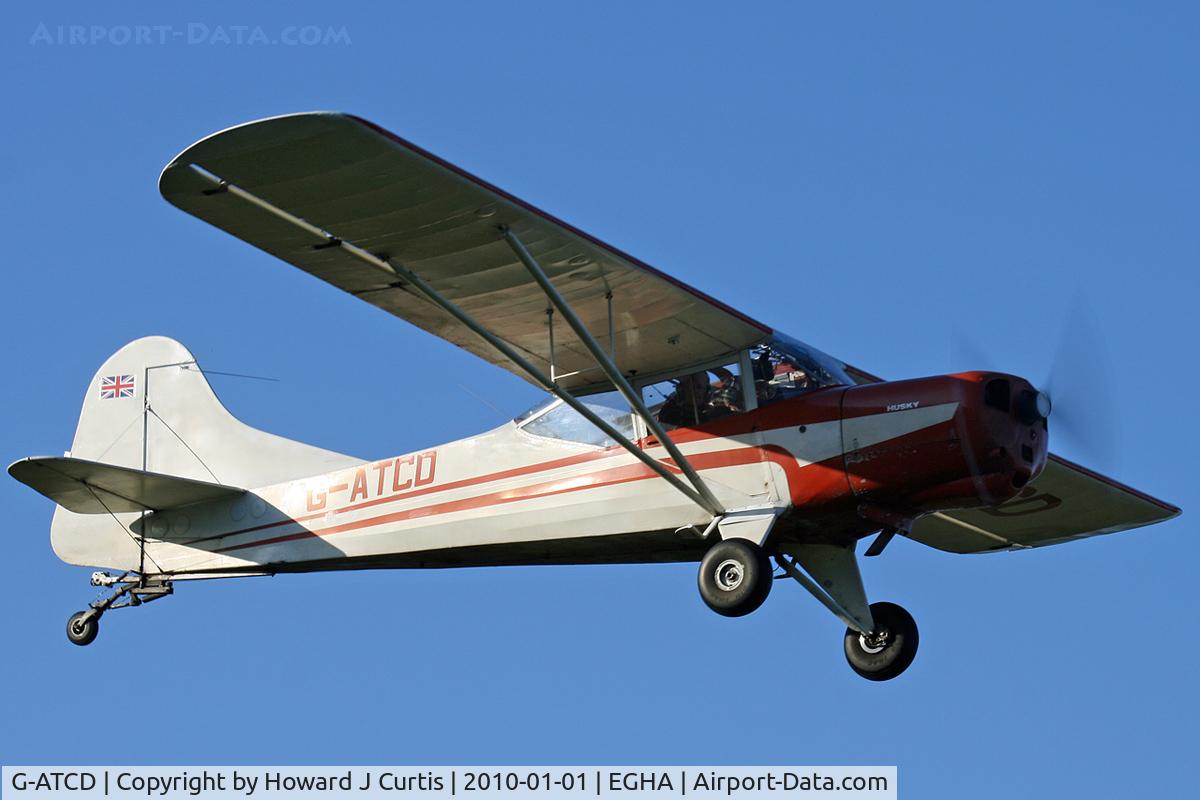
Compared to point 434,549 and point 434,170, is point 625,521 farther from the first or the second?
point 434,170

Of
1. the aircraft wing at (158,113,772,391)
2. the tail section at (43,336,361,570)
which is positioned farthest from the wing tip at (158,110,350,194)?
the tail section at (43,336,361,570)

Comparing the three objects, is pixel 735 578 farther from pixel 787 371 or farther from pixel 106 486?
pixel 106 486

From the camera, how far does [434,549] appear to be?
45.5 feet

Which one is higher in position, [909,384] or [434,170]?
[434,170]

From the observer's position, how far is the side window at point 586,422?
13.4 m

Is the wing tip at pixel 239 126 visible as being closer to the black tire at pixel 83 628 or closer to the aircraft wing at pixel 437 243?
the aircraft wing at pixel 437 243

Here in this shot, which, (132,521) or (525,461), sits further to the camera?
(132,521)

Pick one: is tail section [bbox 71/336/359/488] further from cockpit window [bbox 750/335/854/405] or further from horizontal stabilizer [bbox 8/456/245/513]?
cockpit window [bbox 750/335/854/405]

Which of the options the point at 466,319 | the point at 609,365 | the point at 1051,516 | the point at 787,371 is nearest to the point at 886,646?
the point at 787,371

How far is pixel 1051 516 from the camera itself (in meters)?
15.8

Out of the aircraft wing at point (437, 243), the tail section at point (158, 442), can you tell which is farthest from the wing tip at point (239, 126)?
the tail section at point (158, 442)

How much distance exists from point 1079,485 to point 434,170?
6943 millimetres

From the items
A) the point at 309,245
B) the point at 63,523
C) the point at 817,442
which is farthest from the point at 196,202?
the point at 63,523

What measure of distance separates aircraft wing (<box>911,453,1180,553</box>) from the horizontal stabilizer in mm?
6245
